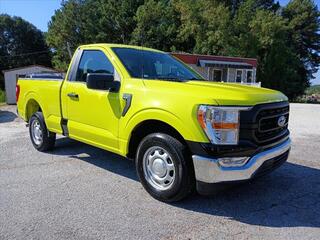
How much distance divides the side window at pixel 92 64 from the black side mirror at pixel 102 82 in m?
0.33

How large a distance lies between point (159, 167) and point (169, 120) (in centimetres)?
66

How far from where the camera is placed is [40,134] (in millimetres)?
6660

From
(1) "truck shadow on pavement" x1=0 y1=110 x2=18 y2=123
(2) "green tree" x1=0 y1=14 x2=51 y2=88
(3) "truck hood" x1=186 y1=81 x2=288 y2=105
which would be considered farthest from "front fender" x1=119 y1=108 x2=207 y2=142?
(2) "green tree" x1=0 y1=14 x2=51 y2=88

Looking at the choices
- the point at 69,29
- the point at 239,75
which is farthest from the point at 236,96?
the point at 69,29

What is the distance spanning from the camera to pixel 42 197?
4395mm

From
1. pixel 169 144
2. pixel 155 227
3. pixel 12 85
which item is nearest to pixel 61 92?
pixel 169 144

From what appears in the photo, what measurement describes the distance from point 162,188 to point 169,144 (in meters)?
0.61

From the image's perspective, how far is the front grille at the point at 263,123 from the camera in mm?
3787

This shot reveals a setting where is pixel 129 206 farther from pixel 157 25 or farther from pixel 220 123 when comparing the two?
pixel 157 25

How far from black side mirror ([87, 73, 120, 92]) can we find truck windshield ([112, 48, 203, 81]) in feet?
0.95

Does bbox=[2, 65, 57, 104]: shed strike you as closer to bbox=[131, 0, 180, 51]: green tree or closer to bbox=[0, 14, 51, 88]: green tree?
bbox=[131, 0, 180, 51]: green tree

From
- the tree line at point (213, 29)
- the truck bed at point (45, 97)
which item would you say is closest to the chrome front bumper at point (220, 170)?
the truck bed at point (45, 97)

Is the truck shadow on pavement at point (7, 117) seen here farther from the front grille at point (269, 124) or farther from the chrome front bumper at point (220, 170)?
the front grille at point (269, 124)

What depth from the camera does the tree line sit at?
38594 millimetres
